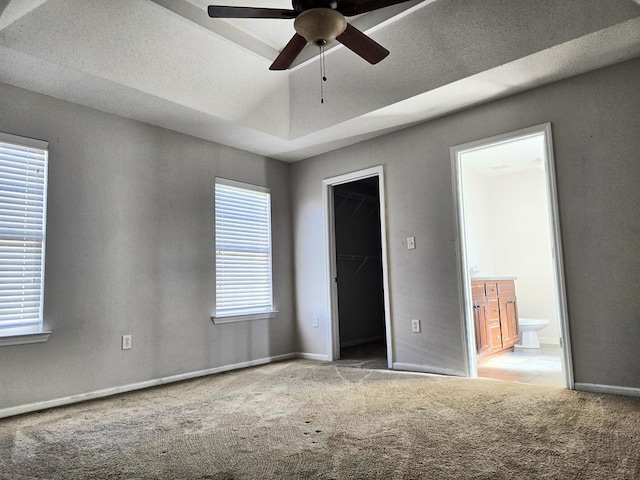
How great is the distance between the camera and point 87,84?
319 centimetres

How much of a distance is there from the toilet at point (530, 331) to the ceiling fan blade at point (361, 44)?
159 inches

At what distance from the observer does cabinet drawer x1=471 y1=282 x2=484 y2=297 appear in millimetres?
4301

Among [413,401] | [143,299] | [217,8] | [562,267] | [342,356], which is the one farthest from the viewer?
[342,356]

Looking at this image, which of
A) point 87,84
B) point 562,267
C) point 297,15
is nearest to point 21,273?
point 87,84

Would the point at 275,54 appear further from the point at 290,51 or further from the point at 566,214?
the point at 566,214

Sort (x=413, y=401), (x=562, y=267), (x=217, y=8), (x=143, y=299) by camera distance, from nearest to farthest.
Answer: (x=217, y=8) < (x=413, y=401) < (x=562, y=267) < (x=143, y=299)

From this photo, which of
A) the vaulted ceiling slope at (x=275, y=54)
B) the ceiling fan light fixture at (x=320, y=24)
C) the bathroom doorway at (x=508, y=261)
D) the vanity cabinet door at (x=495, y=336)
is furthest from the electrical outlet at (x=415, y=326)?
the ceiling fan light fixture at (x=320, y=24)

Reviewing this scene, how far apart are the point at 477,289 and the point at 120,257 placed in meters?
3.42

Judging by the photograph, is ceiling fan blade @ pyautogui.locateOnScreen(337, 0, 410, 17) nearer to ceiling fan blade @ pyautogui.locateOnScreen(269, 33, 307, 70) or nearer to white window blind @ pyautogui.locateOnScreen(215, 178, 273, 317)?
ceiling fan blade @ pyautogui.locateOnScreen(269, 33, 307, 70)

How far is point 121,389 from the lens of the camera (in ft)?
11.6

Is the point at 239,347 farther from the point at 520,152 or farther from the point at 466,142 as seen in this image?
the point at 520,152

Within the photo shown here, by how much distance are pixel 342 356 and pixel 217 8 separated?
3900mm

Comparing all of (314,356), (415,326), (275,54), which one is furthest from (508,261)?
(275,54)

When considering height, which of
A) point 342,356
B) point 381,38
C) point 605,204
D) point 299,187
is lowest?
point 342,356
